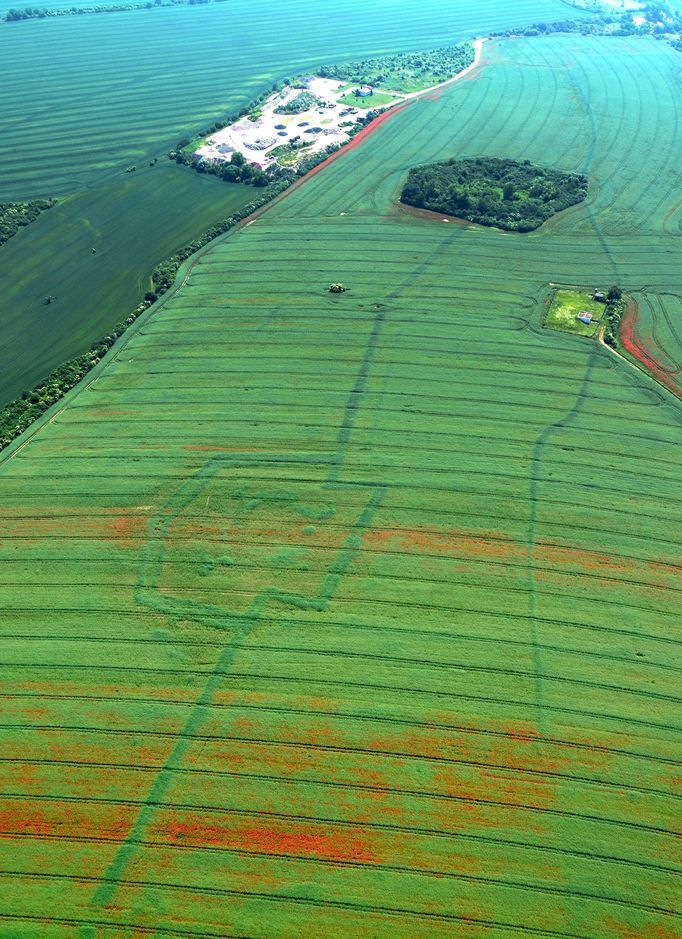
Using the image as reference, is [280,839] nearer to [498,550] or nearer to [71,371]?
[498,550]

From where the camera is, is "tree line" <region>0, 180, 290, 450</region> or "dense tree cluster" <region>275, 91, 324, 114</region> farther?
"dense tree cluster" <region>275, 91, 324, 114</region>

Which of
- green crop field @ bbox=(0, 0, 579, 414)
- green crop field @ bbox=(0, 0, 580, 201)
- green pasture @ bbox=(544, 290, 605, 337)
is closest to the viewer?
green pasture @ bbox=(544, 290, 605, 337)

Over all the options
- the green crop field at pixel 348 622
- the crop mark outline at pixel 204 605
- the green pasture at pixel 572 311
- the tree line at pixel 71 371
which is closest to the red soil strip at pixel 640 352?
the green crop field at pixel 348 622

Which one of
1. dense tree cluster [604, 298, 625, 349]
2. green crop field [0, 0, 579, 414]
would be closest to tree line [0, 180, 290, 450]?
green crop field [0, 0, 579, 414]

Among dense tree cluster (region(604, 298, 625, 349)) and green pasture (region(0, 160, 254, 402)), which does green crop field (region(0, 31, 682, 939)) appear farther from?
green pasture (region(0, 160, 254, 402))

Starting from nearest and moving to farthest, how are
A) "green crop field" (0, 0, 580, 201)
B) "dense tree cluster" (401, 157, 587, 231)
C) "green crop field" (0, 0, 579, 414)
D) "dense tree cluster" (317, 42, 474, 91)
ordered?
"green crop field" (0, 0, 579, 414) < "dense tree cluster" (401, 157, 587, 231) < "green crop field" (0, 0, 580, 201) < "dense tree cluster" (317, 42, 474, 91)

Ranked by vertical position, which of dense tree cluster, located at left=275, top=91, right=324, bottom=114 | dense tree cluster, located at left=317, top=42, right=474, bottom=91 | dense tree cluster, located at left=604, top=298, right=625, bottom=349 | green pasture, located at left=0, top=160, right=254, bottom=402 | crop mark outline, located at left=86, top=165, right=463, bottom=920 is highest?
dense tree cluster, located at left=317, top=42, right=474, bottom=91

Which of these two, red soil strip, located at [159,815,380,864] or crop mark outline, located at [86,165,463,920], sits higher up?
crop mark outline, located at [86,165,463,920]
